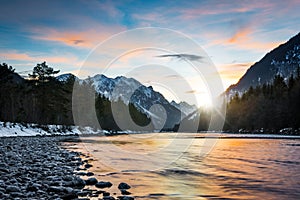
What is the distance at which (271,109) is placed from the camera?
112625mm

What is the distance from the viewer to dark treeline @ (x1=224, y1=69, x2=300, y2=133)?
334 feet

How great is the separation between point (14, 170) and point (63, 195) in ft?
18.1

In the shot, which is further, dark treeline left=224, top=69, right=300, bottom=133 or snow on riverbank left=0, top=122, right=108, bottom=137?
dark treeline left=224, top=69, right=300, bottom=133

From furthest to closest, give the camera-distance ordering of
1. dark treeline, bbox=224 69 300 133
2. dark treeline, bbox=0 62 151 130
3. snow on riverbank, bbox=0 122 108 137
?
dark treeline, bbox=224 69 300 133, dark treeline, bbox=0 62 151 130, snow on riverbank, bbox=0 122 108 137

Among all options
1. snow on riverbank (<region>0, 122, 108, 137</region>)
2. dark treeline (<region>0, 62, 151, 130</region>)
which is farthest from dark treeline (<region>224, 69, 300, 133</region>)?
dark treeline (<region>0, 62, 151, 130</region>)

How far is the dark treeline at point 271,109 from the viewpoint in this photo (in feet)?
334

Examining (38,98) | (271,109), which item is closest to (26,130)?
(38,98)

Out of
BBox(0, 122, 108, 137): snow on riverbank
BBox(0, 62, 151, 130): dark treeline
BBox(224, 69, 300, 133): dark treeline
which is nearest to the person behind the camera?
BBox(0, 122, 108, 137): snow on riverbank

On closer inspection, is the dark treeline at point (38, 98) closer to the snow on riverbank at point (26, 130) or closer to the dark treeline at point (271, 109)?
the snow on riverbank at point (26, 130)

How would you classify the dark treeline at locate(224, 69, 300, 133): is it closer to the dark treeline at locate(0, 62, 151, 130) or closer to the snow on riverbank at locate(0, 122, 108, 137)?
the snow on riverbank at locate(0, 122, 108, 137)

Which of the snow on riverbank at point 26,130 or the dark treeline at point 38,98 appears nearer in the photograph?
the snow on riverbank at point 26,130

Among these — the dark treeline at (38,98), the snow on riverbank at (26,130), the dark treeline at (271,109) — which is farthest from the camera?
the dark treeline at (271,109)

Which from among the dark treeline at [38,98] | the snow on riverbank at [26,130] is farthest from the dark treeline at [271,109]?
the dark treeline at [38,98]

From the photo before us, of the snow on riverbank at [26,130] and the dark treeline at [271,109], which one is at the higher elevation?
the dark treeline at [271,109]
